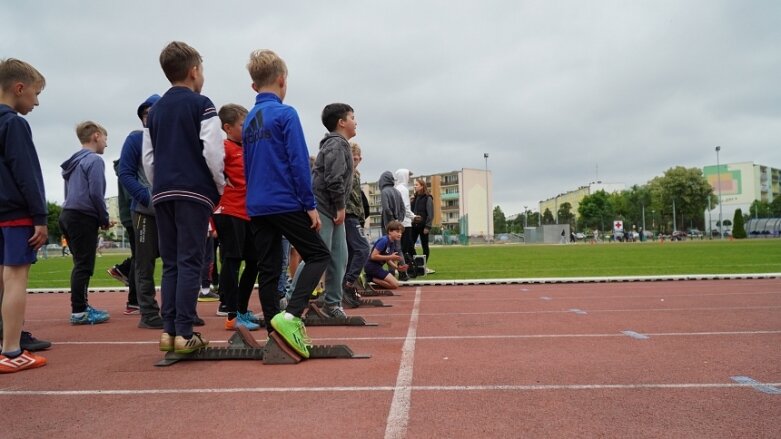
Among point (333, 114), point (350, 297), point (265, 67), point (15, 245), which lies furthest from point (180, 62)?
point (350, 297)

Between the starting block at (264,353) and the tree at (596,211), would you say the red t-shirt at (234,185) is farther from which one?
the tree at (596,211)

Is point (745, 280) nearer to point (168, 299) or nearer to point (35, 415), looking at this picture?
point (168, 299)

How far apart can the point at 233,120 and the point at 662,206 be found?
94470mm

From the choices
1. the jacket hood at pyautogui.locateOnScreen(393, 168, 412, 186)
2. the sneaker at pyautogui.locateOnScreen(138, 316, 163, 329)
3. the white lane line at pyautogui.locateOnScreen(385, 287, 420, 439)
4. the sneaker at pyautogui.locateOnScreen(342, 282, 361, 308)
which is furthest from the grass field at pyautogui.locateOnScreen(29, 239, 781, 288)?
the white lane line at pyautogui.locateOnScreen(385, 287, 420, 439)

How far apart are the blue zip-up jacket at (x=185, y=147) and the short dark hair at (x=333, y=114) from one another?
1739 mm

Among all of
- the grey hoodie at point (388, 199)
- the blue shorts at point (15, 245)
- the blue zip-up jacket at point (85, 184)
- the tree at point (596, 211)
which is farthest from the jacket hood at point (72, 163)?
the tree at point (596, 211)

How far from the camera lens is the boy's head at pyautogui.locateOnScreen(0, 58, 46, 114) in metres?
3.97

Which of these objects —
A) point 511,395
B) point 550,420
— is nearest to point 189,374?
point 511,395

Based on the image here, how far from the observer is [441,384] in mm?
3092

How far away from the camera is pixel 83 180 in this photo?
5.75 m

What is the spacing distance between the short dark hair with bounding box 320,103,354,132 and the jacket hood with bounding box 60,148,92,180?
2.58 metres

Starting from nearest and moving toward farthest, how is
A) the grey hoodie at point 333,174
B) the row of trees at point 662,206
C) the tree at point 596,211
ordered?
the grey hoodie at point 333,174 → the row of trees at point 662,206 → the tree at point 596,211

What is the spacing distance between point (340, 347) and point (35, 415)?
1812mm

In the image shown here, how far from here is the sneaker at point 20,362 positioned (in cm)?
364
